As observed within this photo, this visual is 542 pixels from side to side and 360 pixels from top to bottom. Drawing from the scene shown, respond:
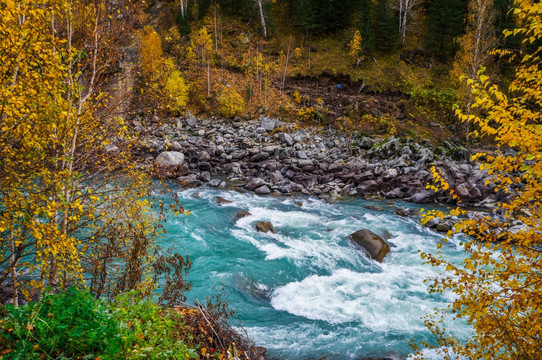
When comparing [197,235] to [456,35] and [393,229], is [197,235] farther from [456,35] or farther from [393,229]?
[456,35]

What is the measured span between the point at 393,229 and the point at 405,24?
35.1 meters

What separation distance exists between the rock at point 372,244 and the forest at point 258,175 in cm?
13

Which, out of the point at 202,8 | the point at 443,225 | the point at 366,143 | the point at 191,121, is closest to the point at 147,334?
the point at 443,225

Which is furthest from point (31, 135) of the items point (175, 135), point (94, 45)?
point (175, 135)

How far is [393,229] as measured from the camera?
1456 cm

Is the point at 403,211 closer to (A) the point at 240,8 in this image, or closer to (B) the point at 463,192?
(B) the point at 463,192

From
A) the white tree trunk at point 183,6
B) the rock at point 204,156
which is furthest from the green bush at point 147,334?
the white tree trunk at point 183,6

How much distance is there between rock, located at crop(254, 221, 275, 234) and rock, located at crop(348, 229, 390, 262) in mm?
3501

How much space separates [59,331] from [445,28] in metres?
46.1

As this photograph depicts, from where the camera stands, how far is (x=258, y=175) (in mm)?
21891

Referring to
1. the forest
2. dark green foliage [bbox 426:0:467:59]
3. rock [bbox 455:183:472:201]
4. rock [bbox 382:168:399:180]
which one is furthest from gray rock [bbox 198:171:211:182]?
dark green foliage [bbox 426:0:467:59]

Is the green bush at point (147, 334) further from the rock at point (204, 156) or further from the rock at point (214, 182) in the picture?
the rock at point (204, 156)

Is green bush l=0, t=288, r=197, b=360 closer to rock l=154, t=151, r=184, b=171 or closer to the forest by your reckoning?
the forest

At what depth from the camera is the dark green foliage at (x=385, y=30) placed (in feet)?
123
